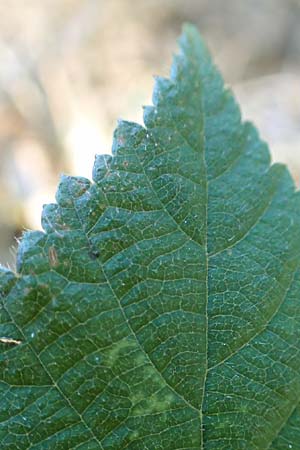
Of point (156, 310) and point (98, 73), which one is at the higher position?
point (98, 73)

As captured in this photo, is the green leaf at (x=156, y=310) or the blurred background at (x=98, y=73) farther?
the blurred background at (x=98, y=73)

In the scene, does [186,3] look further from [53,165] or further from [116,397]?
[116,397]

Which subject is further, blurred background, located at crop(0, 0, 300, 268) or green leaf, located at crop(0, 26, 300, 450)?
blurred background, located at crop(0, 0, 300, 268)

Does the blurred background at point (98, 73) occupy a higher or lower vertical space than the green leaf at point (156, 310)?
higher

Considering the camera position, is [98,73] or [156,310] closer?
[156,310]
